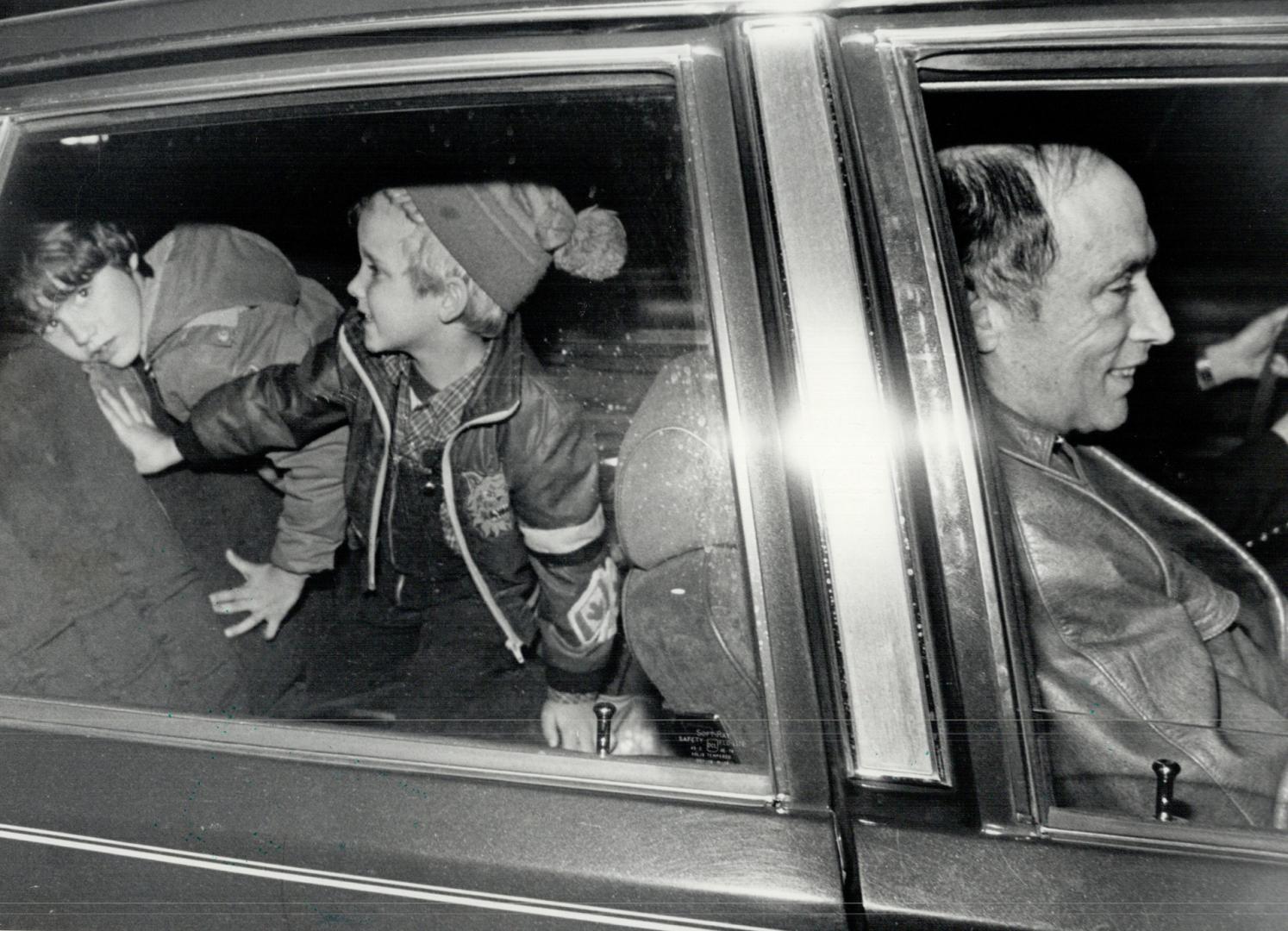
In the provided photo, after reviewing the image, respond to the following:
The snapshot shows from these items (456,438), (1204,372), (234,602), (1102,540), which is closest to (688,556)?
(456,438)

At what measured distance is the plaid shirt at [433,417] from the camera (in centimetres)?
166

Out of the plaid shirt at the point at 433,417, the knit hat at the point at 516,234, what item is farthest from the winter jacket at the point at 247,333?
the knit hat at the point at 516,234

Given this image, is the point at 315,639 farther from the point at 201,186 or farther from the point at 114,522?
the point at 201,186

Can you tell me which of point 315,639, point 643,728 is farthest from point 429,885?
point 315,639

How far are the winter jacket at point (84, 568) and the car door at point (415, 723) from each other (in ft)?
0.19

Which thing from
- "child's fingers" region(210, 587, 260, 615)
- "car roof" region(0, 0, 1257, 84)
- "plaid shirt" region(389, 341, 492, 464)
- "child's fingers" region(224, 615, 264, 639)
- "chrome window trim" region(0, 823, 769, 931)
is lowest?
"chrome window trim" region(0, 823, 769, 931)

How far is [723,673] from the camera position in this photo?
1.17m

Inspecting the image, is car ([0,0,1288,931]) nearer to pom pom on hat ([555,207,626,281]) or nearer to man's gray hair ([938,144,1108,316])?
pom pom on hat ([555,207,626,281])

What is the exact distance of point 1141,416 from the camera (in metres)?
1.98

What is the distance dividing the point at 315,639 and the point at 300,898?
1.74 ft

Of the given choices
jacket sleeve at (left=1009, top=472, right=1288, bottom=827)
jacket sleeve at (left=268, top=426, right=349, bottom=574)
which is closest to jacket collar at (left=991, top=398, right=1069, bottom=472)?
jacket sleeve at (left=1009, top=472, right=1288, bottom=827)

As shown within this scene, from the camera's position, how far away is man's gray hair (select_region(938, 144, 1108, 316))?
1647 mm

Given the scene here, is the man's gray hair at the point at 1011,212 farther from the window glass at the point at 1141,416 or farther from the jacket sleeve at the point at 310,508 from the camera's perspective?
the jacket sleeve at the point at 310,508

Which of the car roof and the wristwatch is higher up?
the car roof
